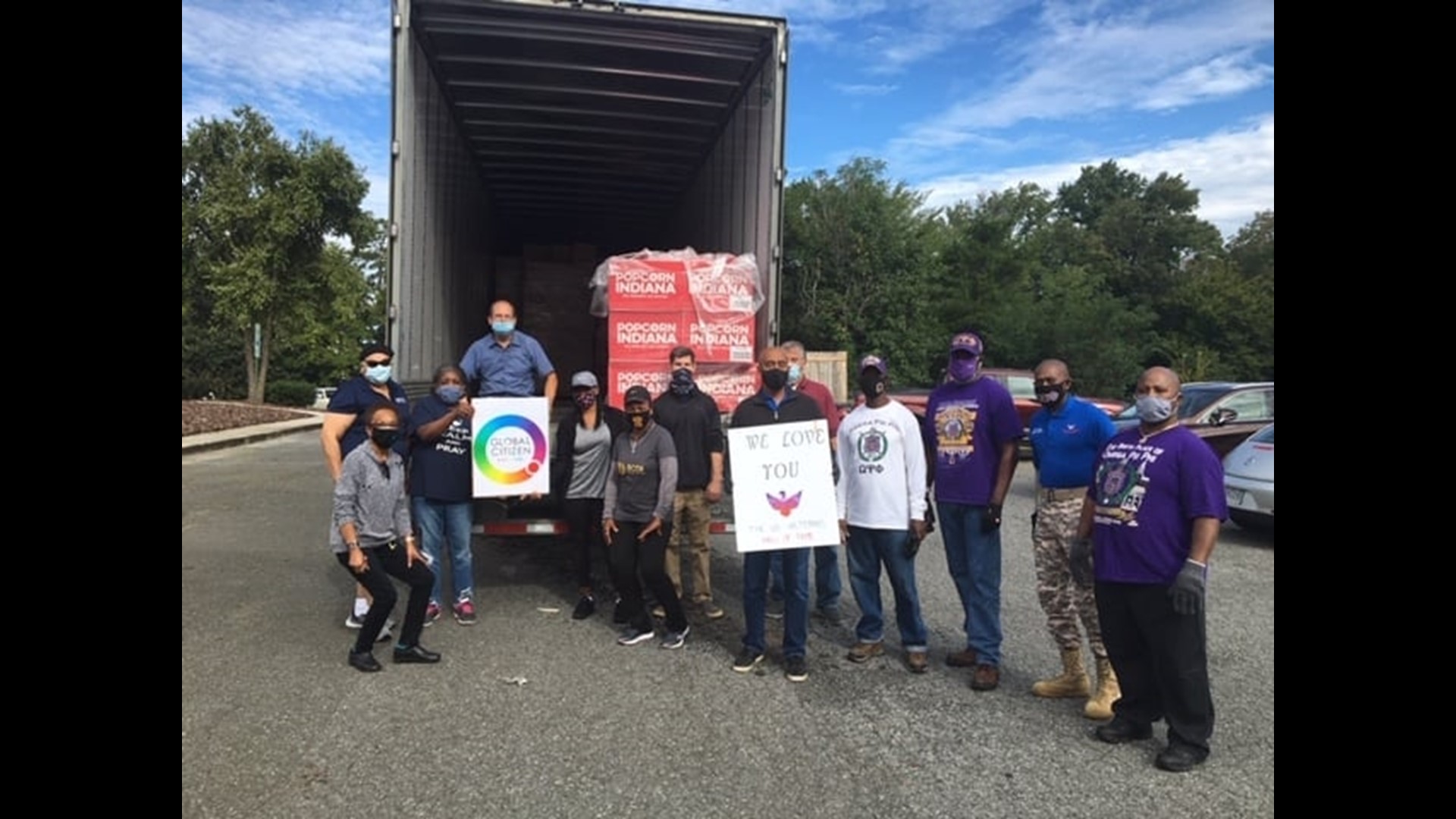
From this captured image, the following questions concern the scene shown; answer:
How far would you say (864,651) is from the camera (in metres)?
5.40

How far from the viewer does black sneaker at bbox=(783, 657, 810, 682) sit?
5.09m

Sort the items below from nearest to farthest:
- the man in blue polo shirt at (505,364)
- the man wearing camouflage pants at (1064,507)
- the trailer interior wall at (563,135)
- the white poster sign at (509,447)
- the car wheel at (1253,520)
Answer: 1. the man wearing camouflage pants at (1064,507)
2. the white poster sign at (509,447)
3. the man in blue polo shirt at (505,364)
4. the trailer interior wall at (563,135)
5. the car wheel at (1253,520)

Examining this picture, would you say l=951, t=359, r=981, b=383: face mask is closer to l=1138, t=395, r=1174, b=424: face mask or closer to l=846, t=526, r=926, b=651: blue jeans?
l=846, t=526, r=926, b=651: blue jeans

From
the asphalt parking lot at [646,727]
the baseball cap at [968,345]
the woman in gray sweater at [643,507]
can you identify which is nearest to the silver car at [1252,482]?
the asphalt parking lot at [646,727]

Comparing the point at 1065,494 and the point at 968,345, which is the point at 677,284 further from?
the point at 1065,494

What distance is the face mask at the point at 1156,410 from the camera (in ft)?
13.5

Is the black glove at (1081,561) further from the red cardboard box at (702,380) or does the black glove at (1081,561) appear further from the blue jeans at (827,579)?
the red cardboard box at (702,380)

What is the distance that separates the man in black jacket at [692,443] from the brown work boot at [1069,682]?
90.5 inches

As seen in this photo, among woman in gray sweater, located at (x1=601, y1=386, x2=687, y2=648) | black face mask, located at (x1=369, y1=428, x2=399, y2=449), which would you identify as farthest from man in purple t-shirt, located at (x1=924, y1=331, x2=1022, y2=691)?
black face mask, located at (x1=369, y1=428, x2=399, y2=449)

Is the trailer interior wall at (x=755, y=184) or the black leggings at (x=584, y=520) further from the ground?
the trailer interior wall at (x=755, y=184)

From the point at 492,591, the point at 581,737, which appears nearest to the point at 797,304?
the point at 492,591

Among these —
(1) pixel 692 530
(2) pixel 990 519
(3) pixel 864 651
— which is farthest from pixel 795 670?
(2) pixel 990 519

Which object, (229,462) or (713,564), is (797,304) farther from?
(713,564)

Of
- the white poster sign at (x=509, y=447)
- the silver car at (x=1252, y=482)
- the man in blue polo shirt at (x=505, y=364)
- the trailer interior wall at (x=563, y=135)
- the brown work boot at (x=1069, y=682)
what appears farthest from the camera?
the silver car at (x=1252, y=482)
